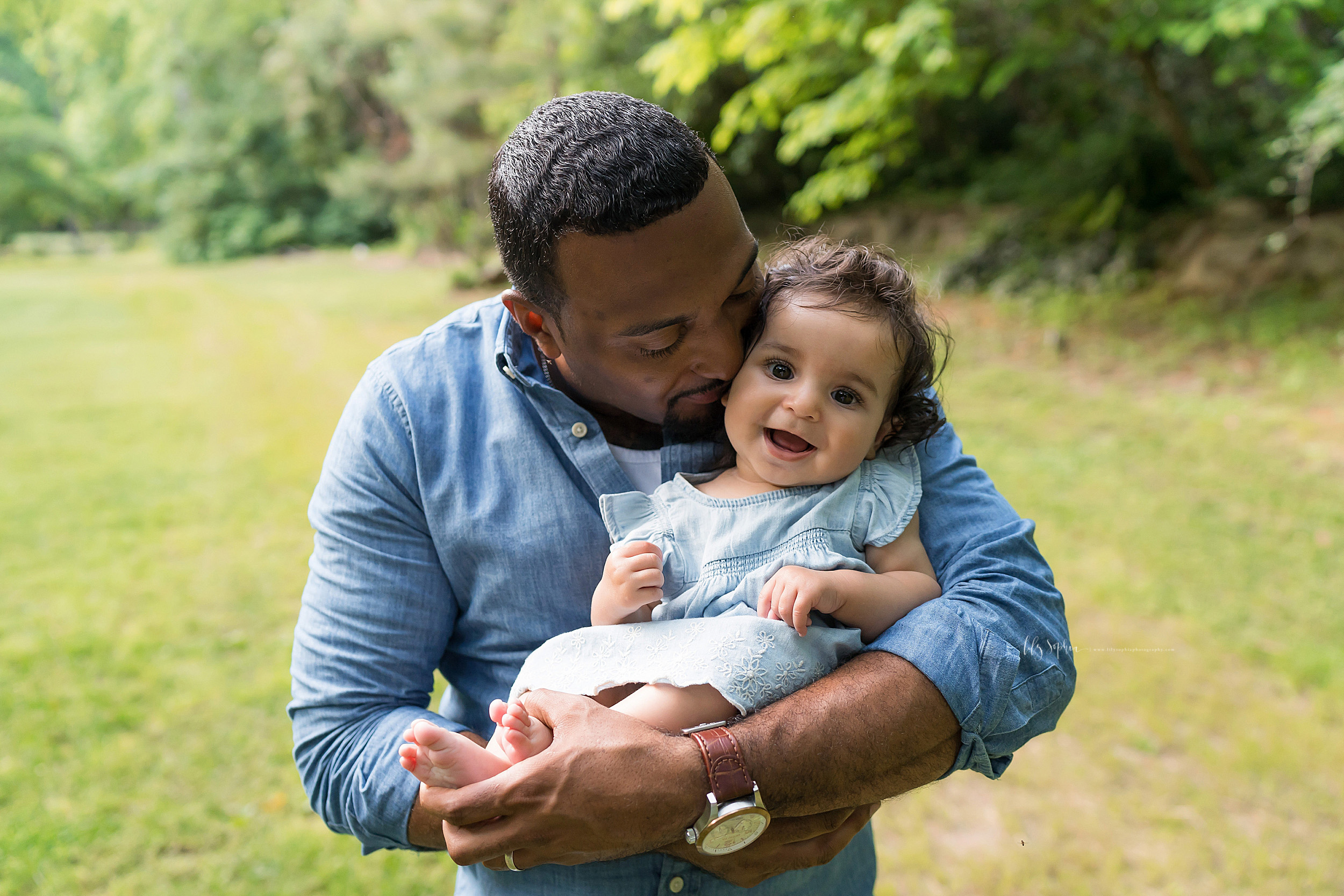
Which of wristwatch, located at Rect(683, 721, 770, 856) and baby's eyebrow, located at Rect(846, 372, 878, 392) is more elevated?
baby's eyebrow, located at Rect(846, 372, 878, 392)

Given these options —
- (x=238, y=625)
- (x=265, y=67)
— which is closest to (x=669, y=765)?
(x=238, y=625)

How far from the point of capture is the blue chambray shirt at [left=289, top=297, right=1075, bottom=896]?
139cm

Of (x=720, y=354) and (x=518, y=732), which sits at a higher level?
(x=720, y=354)

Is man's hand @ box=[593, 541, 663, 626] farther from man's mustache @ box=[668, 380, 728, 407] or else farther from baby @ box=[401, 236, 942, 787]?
man's mustache @ box=[668, 380, 728, 407]

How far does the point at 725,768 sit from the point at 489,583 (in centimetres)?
50

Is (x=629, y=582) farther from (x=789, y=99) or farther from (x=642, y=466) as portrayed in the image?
(x=789, y=99)

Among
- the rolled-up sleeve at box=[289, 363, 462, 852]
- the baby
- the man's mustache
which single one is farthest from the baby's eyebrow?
the rolled-up sleeve at box=[289, 363, 462, 852]

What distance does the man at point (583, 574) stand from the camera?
1278 millimetres

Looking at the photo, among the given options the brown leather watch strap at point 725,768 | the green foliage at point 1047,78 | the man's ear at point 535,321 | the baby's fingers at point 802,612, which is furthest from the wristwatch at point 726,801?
the green foliage at point 1047,78

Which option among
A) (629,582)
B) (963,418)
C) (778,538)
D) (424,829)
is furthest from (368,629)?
(963,418)

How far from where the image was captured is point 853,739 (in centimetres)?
131

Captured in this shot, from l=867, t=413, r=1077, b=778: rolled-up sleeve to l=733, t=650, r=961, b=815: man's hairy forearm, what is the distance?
30mm

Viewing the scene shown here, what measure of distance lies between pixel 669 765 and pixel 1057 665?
2.12 feet

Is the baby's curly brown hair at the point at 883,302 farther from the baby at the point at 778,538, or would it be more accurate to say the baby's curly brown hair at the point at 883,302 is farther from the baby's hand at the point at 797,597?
the baby's hand at the point at 797,597
